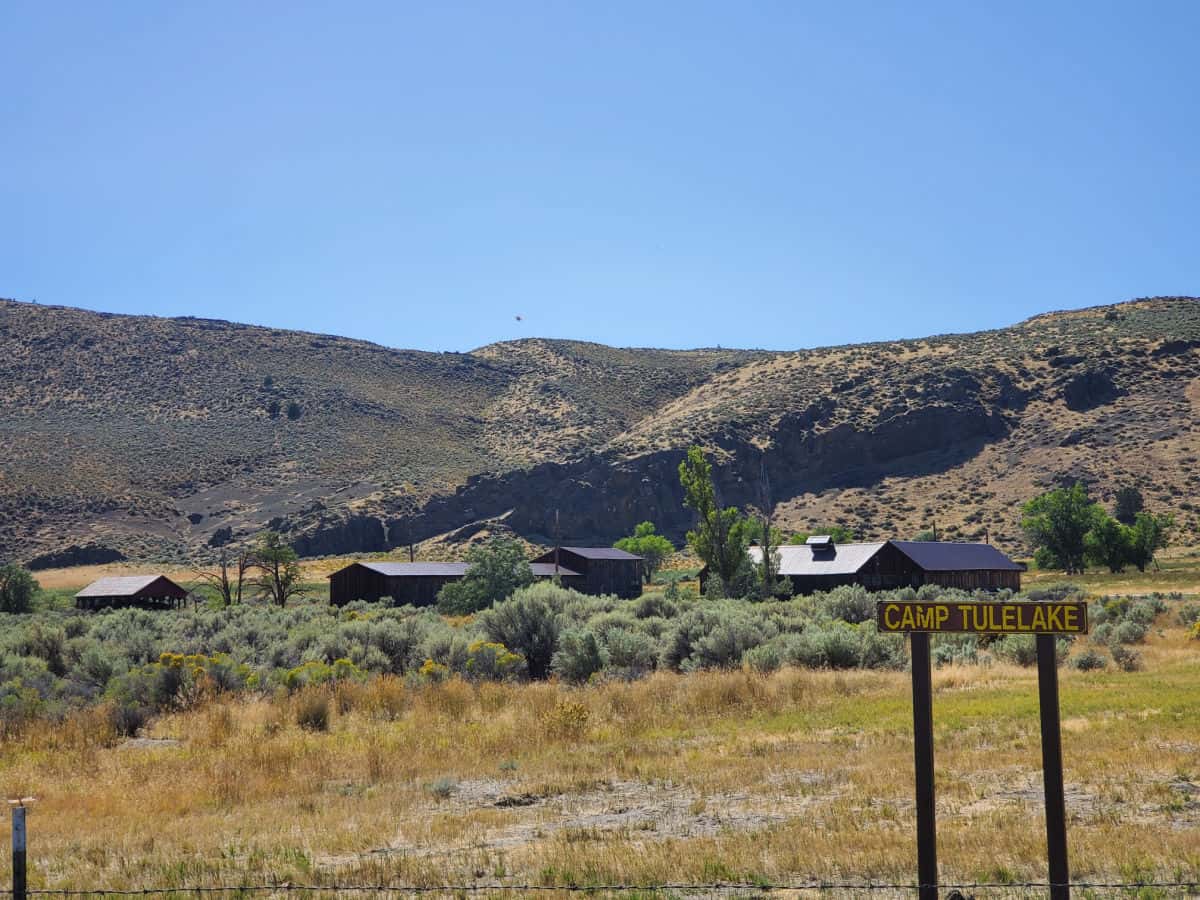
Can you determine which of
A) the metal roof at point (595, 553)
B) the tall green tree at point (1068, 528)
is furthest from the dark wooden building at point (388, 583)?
the tall green tree at point (1068, 528)

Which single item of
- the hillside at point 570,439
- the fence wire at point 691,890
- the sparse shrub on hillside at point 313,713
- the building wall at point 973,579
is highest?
the hillside at point 570,439

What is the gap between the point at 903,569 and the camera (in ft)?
182

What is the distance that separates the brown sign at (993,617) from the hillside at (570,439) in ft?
262

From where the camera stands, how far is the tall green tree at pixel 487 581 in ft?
165

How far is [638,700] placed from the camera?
62.8 feet

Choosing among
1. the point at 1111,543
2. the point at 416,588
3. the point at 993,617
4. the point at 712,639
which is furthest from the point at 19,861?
the point at 1111,543

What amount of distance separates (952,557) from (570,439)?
65565mm

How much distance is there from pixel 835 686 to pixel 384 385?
11799 centimetres

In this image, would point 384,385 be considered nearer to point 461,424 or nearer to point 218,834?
point 461,424

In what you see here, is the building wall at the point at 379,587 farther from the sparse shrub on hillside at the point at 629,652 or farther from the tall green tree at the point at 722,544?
the sparse shrub on hillside at the point at 629,652

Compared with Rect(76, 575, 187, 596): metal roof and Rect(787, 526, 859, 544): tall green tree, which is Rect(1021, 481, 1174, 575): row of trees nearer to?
Rect(787, 526, 859, 544): tall green tree

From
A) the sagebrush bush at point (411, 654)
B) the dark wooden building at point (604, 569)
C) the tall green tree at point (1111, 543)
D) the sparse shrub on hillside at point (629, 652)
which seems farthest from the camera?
the dark wooden building at point (604, 569)

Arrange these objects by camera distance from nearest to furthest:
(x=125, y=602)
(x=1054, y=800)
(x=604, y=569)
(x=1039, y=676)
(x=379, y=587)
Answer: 1. (x=1054, y=800)
2. (x=1039, y=676)
3. (x=379, y=587)
4. (x=125, y=602)
5. (x=604, y=569)

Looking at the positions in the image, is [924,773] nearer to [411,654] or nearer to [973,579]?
[411,654]
